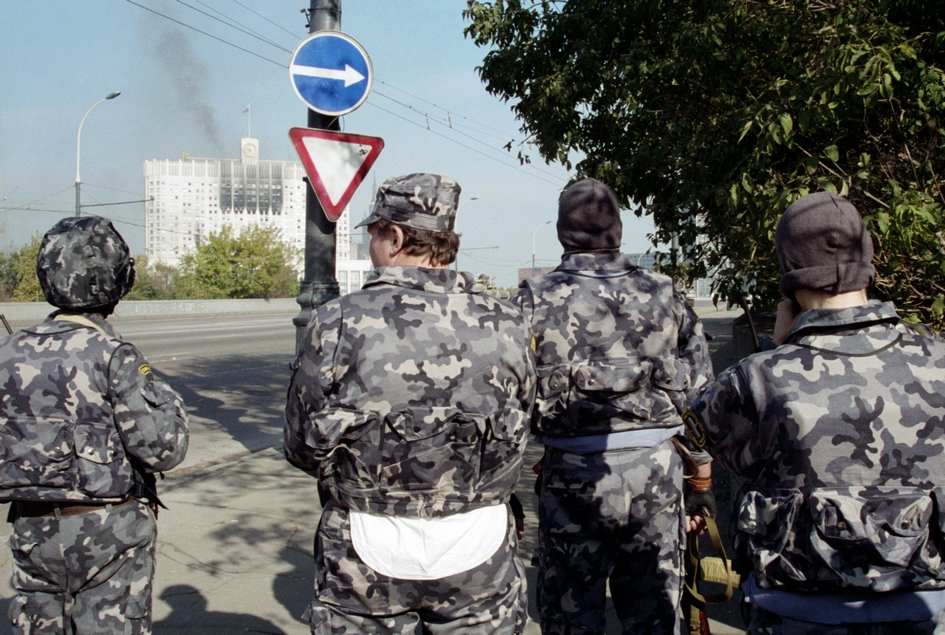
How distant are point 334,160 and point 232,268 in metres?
56.7

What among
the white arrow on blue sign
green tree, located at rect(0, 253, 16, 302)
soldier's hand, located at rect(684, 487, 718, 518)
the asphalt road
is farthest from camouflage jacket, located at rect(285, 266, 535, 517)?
green tree, located at rect(0, 253, 16, 302)

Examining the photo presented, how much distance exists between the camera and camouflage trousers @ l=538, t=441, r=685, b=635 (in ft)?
9.29

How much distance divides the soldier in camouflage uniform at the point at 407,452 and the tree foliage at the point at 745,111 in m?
2.73

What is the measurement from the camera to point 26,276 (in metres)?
39.1

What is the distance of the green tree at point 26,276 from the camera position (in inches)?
1519

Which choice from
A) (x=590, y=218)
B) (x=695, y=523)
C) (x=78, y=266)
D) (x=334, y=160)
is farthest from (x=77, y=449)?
(x=334, y=160)

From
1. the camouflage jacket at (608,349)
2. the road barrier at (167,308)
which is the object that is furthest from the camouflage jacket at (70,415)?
the road barrier at (167,308)

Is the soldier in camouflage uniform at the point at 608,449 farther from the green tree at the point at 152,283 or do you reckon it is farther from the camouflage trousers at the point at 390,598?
the green tree at the point at 152,283

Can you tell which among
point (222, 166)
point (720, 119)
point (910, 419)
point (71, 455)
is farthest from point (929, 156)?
point (222, 166)

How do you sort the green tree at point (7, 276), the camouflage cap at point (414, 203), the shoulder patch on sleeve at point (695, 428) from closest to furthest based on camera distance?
1. the shoulder patch on sleeve at point (695, 428)
2. the camouflage cap at point (414, 203)
3. the green tree at point (7, 276)

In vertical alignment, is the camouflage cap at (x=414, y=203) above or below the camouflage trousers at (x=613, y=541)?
above

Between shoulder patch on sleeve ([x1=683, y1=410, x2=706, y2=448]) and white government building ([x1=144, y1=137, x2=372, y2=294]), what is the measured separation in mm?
153032

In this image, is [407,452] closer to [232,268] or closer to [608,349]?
[608,349]

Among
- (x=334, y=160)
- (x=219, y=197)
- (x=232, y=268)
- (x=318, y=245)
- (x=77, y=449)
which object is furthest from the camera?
(x=219, y=197)
